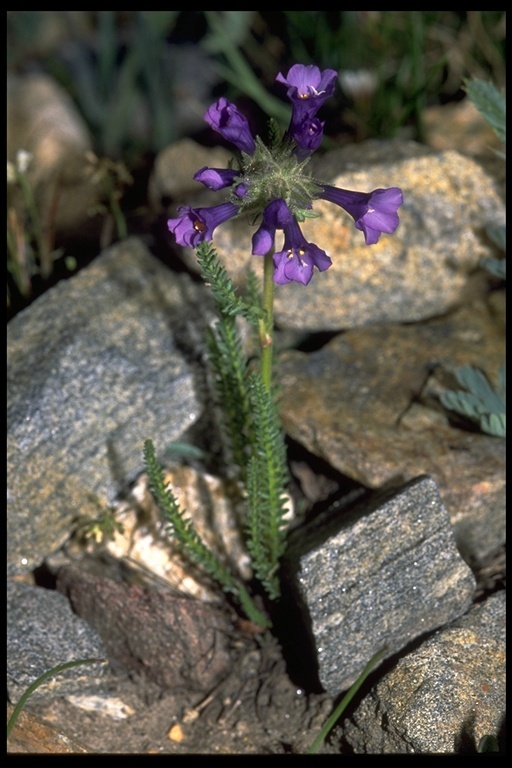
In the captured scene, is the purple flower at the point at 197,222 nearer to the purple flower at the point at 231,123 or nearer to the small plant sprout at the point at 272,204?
the small plant sprout at the point at 272,204

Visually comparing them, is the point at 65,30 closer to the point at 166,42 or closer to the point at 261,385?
the point at 166,42

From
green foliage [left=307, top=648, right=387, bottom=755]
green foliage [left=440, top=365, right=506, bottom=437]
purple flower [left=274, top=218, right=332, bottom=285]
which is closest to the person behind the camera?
purple flower [left=274, top=218, right=332, bottom=285]

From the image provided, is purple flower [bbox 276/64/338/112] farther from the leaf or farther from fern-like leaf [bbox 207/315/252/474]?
the leaf

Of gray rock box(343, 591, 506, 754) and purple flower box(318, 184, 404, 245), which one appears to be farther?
gray rock box(343, 591, 506, 754)

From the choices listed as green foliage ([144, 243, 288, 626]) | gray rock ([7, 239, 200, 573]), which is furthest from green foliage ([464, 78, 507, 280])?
gray rock ([7, 239, 200, 573])

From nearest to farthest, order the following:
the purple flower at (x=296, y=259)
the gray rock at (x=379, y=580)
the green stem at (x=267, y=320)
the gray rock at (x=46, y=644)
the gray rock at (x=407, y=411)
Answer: the purple flower at (x=296, y=259) → the green stem at (x=267, y=320) → the gray rock at (x=379, y=580) → the gray rock at (x=46, y=644) → the gray rock at (x=407, y=411)

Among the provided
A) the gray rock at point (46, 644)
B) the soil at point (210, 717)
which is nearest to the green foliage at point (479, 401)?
the soil at point (210, 717)

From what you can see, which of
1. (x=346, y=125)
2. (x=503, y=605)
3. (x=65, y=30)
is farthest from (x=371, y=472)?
(x=65, y=30)
